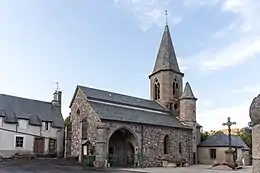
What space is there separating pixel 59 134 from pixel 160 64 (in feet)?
54.3

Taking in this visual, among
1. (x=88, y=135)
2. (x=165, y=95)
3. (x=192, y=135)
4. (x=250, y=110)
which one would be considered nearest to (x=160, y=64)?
(x=165, y=95)

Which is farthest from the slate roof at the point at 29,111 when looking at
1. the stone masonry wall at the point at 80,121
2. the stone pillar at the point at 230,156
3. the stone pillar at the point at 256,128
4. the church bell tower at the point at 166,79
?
the stone pillar at the point at 256,128

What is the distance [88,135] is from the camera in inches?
1156

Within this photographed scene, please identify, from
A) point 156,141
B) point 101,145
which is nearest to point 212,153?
point 156,141

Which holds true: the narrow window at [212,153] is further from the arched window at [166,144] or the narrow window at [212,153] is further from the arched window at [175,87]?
the arched window at [175,87]

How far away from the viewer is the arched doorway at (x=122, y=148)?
31328 mm

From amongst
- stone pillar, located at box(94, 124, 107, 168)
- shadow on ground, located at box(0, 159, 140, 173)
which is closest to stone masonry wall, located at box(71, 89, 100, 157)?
stone pillar, located at box(94, 124, 107, 168)

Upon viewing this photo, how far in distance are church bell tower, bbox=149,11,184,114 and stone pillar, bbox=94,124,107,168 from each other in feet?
49.7

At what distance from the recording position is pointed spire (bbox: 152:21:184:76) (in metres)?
42.2

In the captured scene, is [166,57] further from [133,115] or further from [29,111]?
[29,111]

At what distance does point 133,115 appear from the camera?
105 feet

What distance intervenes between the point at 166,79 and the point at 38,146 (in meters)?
18.4

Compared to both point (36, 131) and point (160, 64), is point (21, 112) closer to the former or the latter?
point (36, 131)

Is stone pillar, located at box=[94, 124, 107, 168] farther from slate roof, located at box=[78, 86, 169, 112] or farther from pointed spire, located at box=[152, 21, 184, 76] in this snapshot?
pointed spire, located at box=[152, 21, 184, 76]
